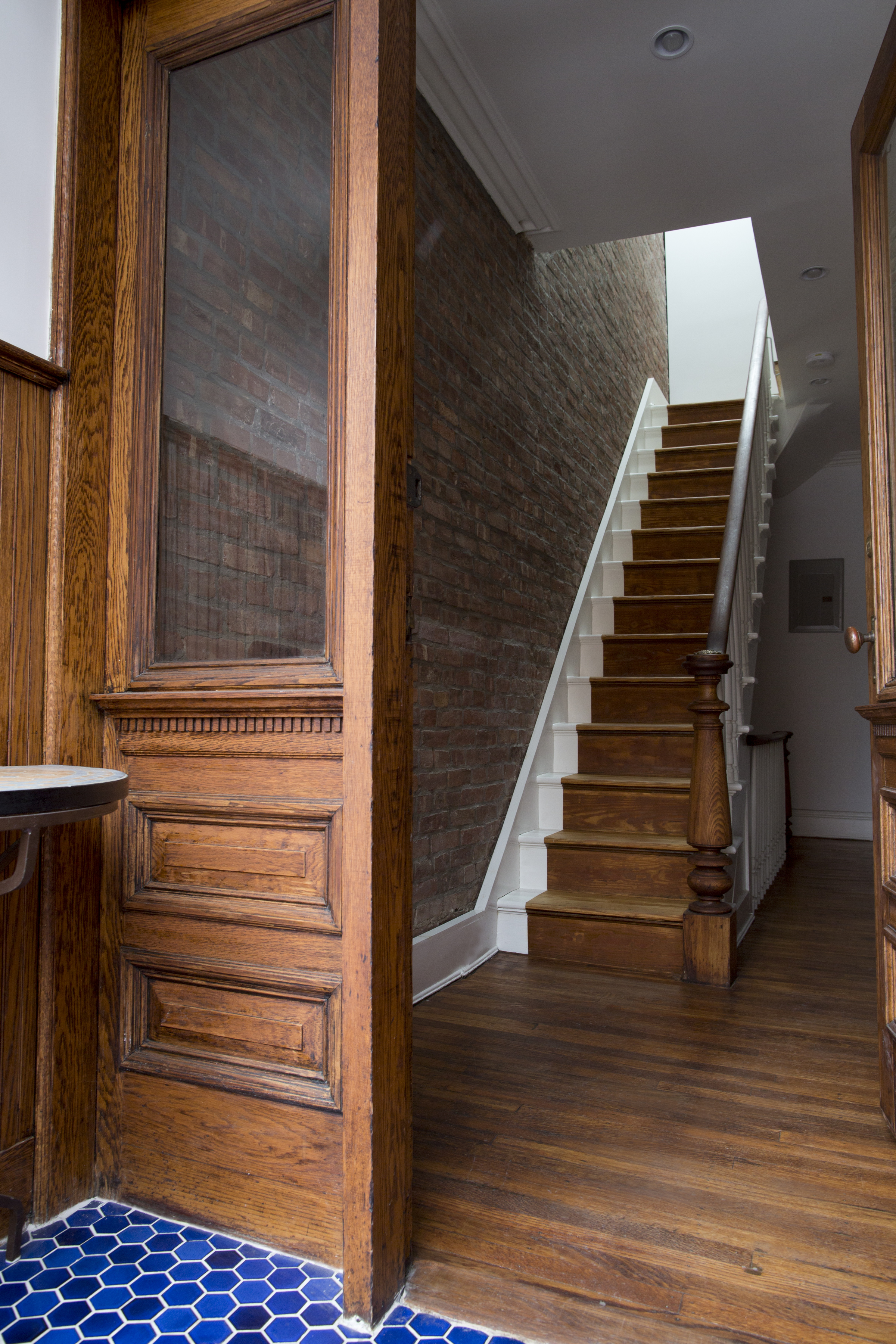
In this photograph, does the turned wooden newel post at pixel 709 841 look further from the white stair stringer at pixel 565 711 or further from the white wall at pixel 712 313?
the white wall at pixel 712 313

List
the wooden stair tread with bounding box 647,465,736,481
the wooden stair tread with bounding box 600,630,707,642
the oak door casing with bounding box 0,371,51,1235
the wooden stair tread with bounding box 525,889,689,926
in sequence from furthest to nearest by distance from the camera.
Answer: the wooden stair tread with bounding box 647,465,736,481 < the wooden stair tread with bounding box 600,630,707,642 < the wooden stair tread with bounding box 525,889,689,926 < the oak door casing with bounding box 0,371,51,1235

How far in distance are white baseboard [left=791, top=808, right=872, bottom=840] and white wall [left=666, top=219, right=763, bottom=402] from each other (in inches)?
123

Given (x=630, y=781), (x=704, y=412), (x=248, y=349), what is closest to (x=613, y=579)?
(x=630, y=781)

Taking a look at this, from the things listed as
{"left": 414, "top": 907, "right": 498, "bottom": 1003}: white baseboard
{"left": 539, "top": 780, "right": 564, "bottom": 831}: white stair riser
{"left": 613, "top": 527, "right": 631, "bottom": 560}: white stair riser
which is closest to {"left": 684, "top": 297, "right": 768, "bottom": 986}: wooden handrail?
{"left": 414, "top": 907, "right": 498, "bottom": 1003}: white baseboard

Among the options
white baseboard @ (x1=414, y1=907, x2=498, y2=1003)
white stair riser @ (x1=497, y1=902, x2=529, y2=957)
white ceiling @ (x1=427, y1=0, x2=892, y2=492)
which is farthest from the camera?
white stair riser @ (x1=497, y1=902, x2=529, y2=957)

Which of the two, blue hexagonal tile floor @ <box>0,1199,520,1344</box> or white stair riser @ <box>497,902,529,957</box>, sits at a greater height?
white stair riser @ <box>497,902,529,957</box>

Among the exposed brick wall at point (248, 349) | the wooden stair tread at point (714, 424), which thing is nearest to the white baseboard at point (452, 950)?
the exposed brick wall at point (248, 349)

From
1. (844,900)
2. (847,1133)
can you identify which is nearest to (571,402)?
(844,900)

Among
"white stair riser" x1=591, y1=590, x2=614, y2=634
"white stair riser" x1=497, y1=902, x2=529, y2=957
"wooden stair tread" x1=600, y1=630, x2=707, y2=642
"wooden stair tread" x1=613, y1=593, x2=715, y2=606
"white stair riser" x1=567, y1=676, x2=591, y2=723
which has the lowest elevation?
"white stair riser" x1=497, y1=902, x2=529, y2=957

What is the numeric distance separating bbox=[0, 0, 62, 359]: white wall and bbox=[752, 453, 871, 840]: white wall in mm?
5714

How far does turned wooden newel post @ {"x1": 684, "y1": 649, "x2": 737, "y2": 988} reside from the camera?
110 inches

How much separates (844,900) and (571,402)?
264 cm

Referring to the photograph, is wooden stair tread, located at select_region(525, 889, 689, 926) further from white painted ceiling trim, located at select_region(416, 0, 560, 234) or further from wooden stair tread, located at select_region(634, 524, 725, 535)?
white painted ceiling trim, located at select_region(416, 0, 560, 234)

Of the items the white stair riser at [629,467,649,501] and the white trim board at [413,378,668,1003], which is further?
the white stair riser at [629,467,649,501]
